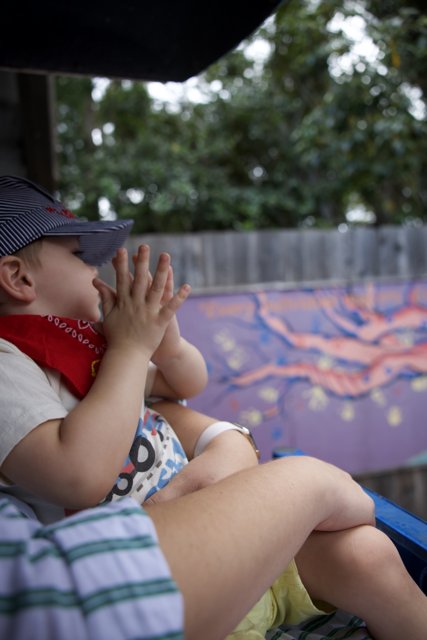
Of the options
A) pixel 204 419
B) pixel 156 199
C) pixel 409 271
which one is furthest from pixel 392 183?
pixel 204 419

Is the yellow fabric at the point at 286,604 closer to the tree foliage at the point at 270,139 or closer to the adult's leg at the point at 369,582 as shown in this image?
the adult's leg at the point at 369,582

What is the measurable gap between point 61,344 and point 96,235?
291mm

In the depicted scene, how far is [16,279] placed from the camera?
3.52 feet

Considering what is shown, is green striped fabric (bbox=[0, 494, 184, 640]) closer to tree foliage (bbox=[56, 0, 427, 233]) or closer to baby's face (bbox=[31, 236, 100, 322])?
baby's face (bbox=[31, 236, 100, 322])

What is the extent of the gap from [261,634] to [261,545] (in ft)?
1.21

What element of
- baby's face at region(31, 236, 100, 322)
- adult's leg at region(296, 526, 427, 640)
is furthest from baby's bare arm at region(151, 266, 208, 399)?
adult's leg at region(296, 526, 427, 640)

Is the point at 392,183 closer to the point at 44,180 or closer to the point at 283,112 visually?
the point at 283,112

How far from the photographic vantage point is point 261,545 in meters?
0.69

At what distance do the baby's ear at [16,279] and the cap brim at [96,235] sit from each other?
0.08 meters

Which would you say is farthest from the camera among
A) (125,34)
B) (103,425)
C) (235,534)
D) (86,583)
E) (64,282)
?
(125,34)

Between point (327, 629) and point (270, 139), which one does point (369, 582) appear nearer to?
point (327, 629)

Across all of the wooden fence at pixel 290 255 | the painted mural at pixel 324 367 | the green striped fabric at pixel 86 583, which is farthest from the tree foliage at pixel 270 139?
the green striped fabric at pixel 86 583

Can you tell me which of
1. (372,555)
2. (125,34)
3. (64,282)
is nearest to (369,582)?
(372,555)

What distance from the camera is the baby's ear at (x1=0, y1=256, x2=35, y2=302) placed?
3.47 feet
